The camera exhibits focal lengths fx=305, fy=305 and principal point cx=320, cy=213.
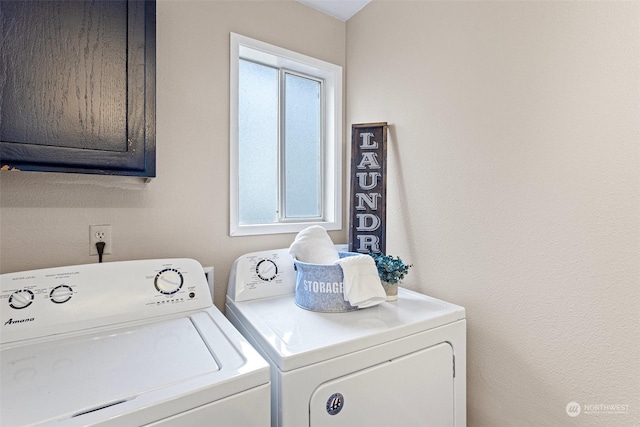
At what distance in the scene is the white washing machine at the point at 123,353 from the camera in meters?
0.67

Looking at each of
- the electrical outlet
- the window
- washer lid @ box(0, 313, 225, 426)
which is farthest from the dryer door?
the electrical outlet

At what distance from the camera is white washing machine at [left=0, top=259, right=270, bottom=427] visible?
2.20ft

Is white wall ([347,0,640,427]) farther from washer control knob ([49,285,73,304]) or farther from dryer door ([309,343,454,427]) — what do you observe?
washer control knob ([49,285,73,304])

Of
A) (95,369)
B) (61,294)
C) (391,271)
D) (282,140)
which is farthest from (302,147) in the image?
(95,369)

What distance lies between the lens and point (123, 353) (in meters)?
0.90

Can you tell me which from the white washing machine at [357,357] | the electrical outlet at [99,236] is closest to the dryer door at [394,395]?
the white washing machine at [357,357]

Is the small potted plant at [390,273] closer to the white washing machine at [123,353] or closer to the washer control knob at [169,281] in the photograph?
the white washing machine at [123,353]

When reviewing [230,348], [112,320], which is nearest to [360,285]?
[230,348]

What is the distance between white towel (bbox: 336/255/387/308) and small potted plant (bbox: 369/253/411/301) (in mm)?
104

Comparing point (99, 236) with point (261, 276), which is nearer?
point (99, 236)

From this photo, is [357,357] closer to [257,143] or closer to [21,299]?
[21,299]

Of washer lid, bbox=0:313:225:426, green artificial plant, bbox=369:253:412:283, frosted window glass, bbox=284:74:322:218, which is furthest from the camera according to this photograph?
frosted window glass, bbox=284:74:322:218

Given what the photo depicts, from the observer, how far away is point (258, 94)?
1747 millimetres

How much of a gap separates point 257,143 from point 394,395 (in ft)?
4.52
